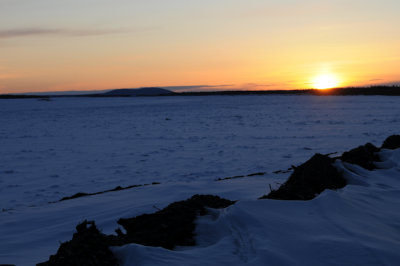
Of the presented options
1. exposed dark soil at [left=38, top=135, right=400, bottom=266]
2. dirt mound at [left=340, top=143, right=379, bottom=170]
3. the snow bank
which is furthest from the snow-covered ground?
dirt mound at [left=340, top=143, right=379, bottom=170]

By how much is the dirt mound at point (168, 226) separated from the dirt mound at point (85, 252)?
36 centimetres

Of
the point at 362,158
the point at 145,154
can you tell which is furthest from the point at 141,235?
the point at 145,154

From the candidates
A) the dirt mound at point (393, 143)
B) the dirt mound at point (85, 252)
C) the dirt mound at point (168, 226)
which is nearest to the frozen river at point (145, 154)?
the dirt mound at point (393, 143)

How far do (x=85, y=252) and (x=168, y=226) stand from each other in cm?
71

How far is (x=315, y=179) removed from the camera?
384cm

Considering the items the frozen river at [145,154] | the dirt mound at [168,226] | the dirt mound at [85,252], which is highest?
the dirt mound at [85,252]

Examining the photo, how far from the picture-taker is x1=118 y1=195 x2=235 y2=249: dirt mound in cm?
251

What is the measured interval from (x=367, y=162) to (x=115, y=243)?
3.79 meters

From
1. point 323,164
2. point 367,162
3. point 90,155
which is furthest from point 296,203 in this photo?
point 90,155

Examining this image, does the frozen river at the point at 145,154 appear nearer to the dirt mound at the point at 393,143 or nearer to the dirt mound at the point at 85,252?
the dirt mound at the point at 393,143

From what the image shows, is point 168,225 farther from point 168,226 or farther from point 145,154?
point 145,154

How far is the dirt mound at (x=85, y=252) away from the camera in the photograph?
6.53 ft

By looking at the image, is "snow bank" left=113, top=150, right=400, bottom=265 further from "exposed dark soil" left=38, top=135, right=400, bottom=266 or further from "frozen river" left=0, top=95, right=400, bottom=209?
"frozen river" left=0, top=95, right=400, bottom=209

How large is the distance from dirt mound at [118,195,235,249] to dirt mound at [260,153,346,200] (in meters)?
0.92
